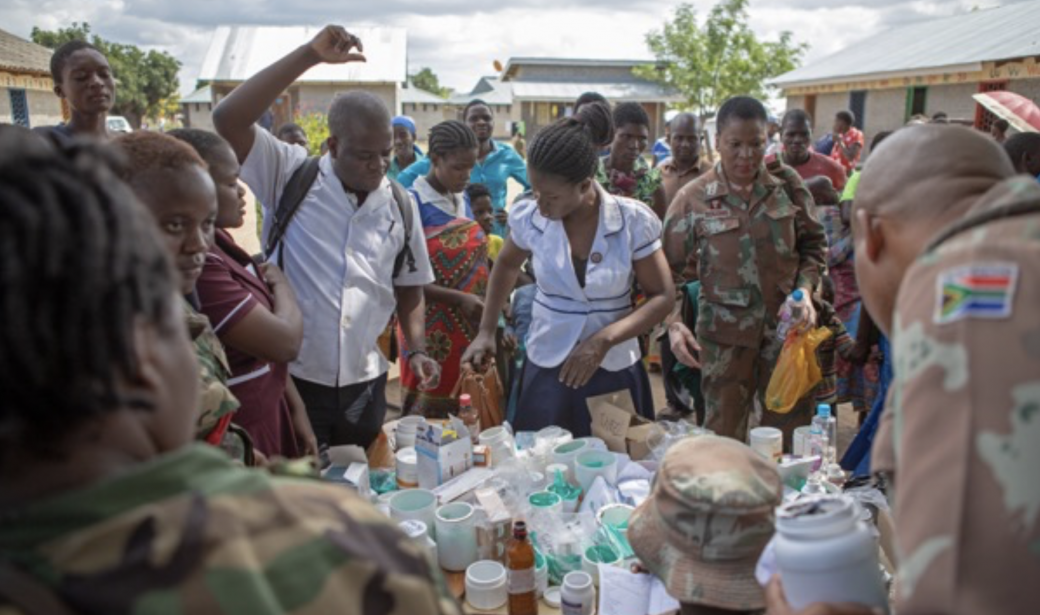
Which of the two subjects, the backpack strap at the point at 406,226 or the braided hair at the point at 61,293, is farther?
the backpack strap at the point at 406,226

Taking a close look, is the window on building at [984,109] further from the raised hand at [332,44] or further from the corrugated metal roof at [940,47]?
the raised hand at [332,44]

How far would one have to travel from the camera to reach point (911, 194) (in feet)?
4.16

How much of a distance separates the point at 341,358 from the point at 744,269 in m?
2.07

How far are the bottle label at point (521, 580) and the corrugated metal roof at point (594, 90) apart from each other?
33.9m

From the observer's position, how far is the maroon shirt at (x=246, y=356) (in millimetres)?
2152

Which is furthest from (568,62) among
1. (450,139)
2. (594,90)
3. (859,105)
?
(450,139)

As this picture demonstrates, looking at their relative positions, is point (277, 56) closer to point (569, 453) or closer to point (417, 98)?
point (417, 98)

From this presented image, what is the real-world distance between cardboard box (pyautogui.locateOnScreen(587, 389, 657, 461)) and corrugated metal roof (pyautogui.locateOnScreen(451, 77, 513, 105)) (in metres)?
45.0

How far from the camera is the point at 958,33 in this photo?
58.3ft

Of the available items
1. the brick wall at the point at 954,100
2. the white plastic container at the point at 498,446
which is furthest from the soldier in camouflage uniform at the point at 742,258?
the brick wall at the point at 954,100

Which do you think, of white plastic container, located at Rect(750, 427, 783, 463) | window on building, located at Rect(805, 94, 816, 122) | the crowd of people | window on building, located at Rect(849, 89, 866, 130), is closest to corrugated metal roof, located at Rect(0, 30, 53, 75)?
the crowd of people

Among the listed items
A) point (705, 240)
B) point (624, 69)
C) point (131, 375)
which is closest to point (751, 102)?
point (705, 240)

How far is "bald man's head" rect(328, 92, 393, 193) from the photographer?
2.94m

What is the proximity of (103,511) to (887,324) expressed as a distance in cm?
127
